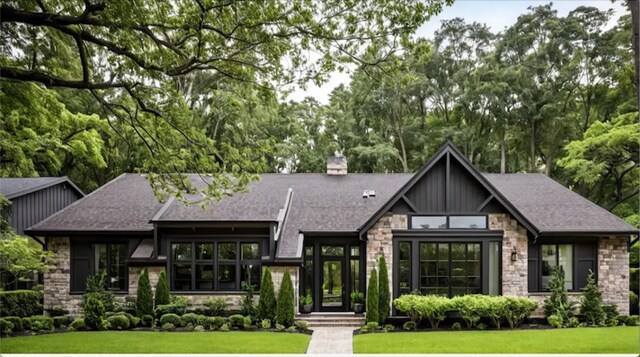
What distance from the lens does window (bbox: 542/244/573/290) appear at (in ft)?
52.2

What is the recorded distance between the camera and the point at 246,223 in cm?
1532

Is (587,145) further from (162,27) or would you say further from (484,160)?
(162,27)

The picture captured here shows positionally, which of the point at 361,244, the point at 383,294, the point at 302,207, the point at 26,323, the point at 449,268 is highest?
the point at 302,207

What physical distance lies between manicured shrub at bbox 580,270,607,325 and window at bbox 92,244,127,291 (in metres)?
12.7

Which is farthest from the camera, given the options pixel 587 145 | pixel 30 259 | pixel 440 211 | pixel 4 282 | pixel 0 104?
pixel 587 145

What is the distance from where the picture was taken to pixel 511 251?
15.2 metres

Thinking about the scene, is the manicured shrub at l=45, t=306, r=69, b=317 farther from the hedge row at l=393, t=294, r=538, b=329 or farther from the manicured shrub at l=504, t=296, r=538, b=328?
the manicured shrub at l=504, t=296, r=538, b=328

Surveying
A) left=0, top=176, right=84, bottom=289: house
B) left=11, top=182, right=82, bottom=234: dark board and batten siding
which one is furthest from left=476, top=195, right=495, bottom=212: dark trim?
left=11, top=182, right=82, bottom=234: dark board and batten siding

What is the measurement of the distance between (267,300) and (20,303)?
7.18 m

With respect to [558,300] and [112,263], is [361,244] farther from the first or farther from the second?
[112,263]

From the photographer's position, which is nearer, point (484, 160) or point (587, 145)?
point (587, 145)

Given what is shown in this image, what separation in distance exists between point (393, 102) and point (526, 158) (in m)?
6.65

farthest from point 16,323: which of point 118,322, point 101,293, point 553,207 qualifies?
point 553,207

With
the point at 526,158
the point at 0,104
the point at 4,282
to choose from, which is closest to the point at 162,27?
the point at 0,104
